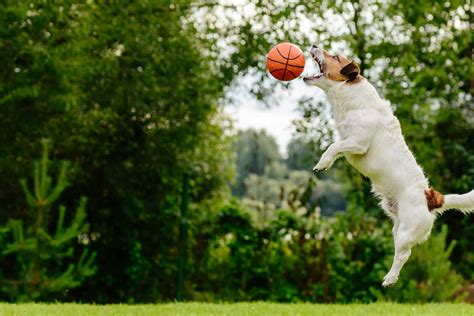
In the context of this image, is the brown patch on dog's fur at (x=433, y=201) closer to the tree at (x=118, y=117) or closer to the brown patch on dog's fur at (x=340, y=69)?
the brown patch on dog's fur at (x=340, y=69)

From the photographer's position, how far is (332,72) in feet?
23.9

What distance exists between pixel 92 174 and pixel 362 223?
456 centimetres

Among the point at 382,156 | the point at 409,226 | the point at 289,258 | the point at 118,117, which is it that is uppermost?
the point at 382,156

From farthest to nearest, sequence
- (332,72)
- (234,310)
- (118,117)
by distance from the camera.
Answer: (118,117) < (234,310) < (332,72)

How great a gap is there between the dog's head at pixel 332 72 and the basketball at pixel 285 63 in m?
0.15

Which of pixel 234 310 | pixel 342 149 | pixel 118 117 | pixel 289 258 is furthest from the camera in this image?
pixel 289 258

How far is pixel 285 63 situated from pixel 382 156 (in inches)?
Answer: 45.2

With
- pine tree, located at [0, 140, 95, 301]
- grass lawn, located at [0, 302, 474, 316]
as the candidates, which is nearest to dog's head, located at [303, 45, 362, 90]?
grass lawn, located at [0, 302, 474, 316]

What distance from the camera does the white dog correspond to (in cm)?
677

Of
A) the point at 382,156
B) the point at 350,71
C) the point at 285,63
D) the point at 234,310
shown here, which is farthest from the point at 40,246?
the point at 382,156

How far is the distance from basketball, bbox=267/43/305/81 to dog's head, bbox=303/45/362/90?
147 millimetres

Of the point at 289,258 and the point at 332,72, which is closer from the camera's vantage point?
the point at 332,72

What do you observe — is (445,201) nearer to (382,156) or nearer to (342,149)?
(382,156)

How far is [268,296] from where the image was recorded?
1351 centimetres
